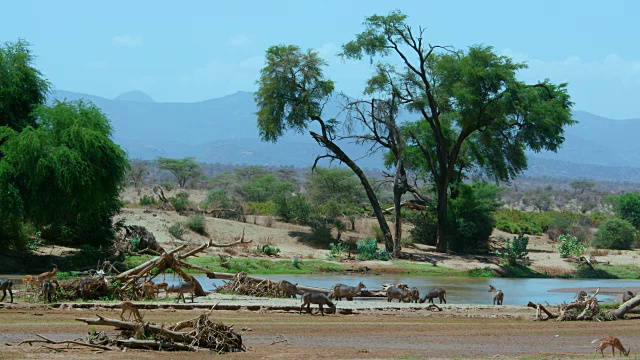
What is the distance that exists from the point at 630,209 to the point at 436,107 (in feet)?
81.2

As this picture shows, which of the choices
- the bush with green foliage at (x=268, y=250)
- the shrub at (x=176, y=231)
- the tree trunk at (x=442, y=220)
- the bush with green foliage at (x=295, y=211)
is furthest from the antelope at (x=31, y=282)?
the bush with green foliage at (x=295, y=211)

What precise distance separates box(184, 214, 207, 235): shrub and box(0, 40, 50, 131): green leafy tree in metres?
12.7

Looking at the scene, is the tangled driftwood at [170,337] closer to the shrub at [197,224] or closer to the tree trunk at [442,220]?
the shrub at [197,224]

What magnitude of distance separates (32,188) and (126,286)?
12.7m

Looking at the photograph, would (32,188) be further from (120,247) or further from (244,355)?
(244,355)

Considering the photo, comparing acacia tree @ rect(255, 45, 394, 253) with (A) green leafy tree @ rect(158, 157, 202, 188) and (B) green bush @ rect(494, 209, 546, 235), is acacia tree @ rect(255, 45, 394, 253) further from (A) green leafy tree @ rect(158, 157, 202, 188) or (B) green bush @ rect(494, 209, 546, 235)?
(A) green leafy tree @ rect(158, 157, 202, 188)

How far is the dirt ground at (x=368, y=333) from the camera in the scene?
17.3 metres

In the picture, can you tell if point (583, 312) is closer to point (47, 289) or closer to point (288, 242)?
point (47, 289)

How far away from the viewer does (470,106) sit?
50.2m

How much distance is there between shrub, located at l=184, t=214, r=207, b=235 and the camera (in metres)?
51.0

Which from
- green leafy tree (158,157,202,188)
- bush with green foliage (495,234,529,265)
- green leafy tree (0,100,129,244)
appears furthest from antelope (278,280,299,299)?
green leafy tree (158,157,202,188)

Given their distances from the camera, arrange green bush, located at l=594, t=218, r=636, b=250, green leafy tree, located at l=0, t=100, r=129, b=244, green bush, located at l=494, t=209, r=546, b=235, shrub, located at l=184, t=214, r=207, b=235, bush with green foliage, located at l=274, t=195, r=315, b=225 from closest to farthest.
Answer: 1. green leafy tree, located at l=0, t=100, r=129, b=244
2. shrub, located at l=184, t=214, r=207, b=235
3. bush with green foliage, located at l=274, t=195, r=315, b=225
4. green bush, located at l=594, t=218, r=636, b=250
5. green bush, located at l=494, t=209, r=546, b=235

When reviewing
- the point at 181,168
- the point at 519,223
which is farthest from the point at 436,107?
the point at 181,168

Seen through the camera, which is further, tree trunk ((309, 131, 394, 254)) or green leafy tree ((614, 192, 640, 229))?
green leafy tree ((614, 192, 640, 229))
